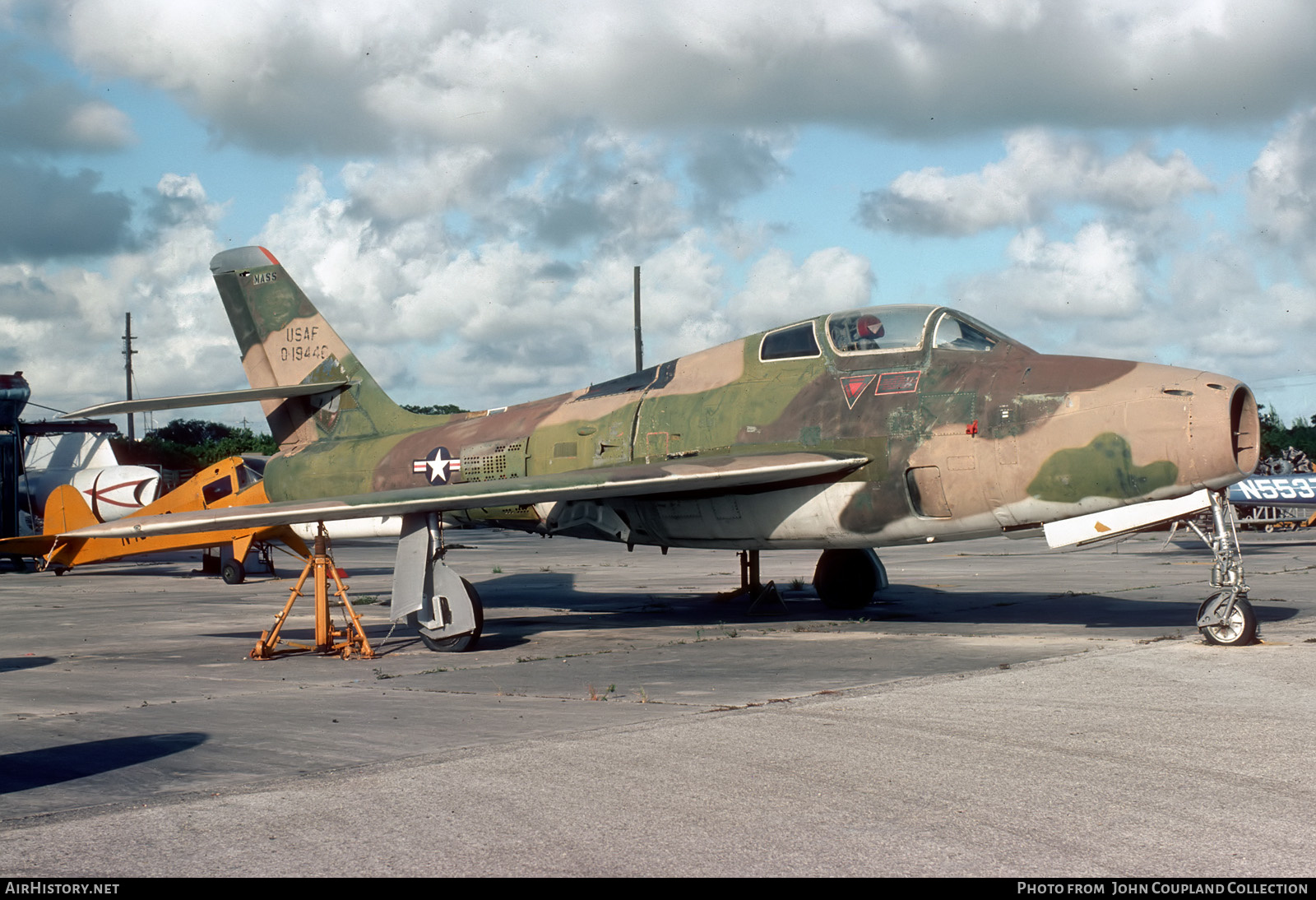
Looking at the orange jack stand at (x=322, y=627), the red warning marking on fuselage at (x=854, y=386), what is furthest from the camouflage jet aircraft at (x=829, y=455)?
the orange jack stand at (x=322, y=627)

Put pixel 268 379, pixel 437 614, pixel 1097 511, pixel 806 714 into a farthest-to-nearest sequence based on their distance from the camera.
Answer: pixel 268 379, pixel 437 614, pixel 1097 511, pixel 806 714

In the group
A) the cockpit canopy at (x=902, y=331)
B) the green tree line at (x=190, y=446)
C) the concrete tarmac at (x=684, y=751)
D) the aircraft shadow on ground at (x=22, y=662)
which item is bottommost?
the concrete tarmac at (x=684, y=751)

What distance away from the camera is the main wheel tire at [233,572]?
2431 centimetres

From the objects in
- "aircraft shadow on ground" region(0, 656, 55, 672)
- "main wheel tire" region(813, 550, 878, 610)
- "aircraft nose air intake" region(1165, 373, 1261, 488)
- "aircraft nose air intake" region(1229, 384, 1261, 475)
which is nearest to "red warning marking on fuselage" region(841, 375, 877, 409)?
"aircraft nose air intake" region(1165, 373, 1261, 488)

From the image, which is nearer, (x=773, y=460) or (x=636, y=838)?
(x=636, y=838)

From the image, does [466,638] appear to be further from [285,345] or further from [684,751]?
[285,345]

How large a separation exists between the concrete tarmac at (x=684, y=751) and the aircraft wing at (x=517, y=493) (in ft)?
4.78

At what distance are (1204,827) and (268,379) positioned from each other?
15.9 metres

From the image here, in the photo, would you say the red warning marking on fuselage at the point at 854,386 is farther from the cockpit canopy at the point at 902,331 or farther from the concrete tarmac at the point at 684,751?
the concrete tarmac at the point at 684,751

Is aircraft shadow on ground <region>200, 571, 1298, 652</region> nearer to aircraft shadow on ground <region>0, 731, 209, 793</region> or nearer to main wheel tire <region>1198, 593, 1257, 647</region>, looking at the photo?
main wheel tire <region>1198, 593, 1257, 647</region>

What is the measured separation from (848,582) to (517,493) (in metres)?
5.82

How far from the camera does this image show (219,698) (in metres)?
9.29
